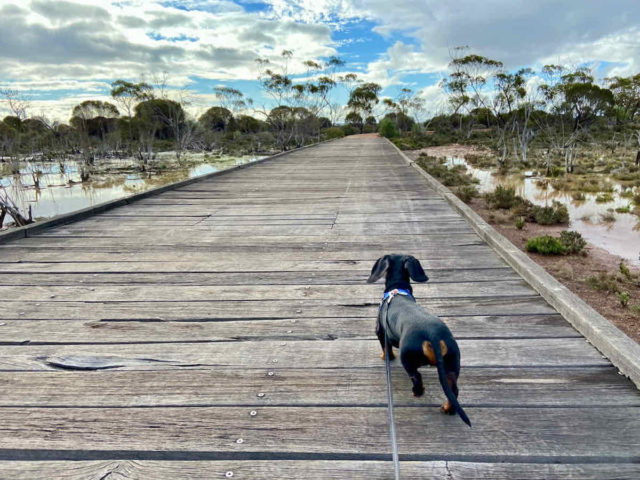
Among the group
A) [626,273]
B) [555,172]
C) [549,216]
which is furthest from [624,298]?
[555,172]

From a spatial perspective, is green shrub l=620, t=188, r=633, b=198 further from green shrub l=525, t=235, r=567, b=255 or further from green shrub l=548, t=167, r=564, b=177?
green shrub l=525, t=235, r=567, b=255

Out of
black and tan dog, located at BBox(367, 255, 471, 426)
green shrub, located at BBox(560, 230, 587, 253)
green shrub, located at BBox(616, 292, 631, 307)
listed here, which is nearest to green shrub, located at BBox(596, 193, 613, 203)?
green shrub, located at BBox(560, 230, 587, 253)

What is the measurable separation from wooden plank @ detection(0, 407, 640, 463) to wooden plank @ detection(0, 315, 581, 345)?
61cm

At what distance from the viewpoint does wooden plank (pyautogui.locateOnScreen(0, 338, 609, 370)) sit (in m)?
2.01

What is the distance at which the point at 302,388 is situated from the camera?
183 centimetres

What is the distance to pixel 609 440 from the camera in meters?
1.48

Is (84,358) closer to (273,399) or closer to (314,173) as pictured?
(273,399)

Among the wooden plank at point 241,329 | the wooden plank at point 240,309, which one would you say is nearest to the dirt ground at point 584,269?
the wooden plank at point 240,309

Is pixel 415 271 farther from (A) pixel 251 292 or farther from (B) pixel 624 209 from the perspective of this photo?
(B) pixel 624 209

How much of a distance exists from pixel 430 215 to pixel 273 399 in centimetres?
397

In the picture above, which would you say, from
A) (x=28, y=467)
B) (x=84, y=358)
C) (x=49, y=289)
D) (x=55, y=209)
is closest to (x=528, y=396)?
(x=28, y=467)

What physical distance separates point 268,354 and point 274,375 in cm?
19

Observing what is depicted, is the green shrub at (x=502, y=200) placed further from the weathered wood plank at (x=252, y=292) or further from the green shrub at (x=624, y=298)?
the weathered wood plank at (x=252, y=292)

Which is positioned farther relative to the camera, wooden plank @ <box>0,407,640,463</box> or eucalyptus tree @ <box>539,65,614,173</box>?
eucalyptus tree @ <box>539,65,614,173</box>
